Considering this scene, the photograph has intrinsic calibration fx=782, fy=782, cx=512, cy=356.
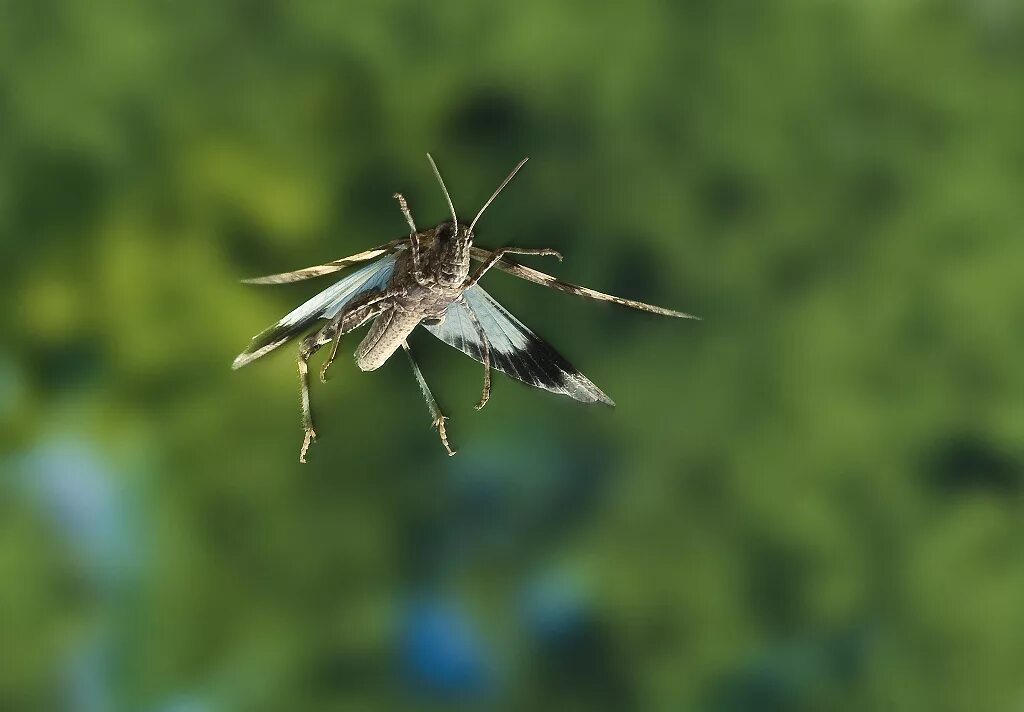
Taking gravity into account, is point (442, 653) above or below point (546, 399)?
below

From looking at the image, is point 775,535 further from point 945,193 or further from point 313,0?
point 313,0

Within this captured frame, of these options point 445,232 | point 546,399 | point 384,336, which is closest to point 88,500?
point 546,399

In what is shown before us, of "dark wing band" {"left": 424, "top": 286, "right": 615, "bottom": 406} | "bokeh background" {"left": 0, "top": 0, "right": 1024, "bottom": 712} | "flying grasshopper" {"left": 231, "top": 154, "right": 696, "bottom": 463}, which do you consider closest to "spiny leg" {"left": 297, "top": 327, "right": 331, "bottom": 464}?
"flying grasshopper" {"left": 231, "top": 154, "right": 696, "bottom": 463}

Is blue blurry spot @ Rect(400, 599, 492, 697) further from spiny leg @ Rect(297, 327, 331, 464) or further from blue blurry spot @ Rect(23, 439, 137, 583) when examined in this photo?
spiny leg @ Rect(297, 327, 331, 464)

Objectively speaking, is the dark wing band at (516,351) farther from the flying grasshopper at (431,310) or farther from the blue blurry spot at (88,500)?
the blue blurry spot at (88,500)

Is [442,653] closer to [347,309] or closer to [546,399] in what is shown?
[546,399]

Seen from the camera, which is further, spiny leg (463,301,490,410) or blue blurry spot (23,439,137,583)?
blue blurry spot (23,439,137,583)

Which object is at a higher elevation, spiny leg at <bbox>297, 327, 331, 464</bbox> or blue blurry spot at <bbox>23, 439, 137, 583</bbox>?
blue blurry spot at <bbox>23, 439, 137, 583</bbox>
